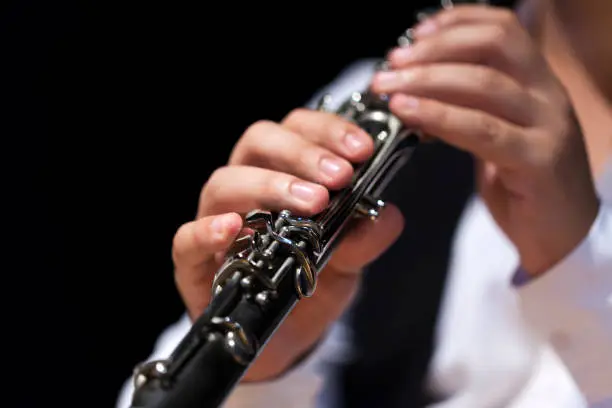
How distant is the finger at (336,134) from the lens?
488 mm

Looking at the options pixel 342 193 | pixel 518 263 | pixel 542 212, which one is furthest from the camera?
pixel 518 263

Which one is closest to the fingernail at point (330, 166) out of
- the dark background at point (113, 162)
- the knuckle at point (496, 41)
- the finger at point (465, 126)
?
the finger at point (465, 126)

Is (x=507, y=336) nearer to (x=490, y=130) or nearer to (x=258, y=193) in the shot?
(x=490, y=130)

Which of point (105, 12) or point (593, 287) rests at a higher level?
point (105, 12)

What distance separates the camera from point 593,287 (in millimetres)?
604

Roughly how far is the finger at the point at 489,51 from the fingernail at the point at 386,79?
3cm

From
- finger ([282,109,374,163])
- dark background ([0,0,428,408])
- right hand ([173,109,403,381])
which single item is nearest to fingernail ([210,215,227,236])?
right hand ([173,109,403,381])

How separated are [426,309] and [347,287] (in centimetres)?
22

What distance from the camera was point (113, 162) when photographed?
3.29ft

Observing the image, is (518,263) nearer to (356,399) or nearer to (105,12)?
(356,399)

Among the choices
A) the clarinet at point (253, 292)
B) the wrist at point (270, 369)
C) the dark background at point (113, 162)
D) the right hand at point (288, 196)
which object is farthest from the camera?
the dark background at point (113, 162)

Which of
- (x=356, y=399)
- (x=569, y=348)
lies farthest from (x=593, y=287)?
(x=356, y=399)

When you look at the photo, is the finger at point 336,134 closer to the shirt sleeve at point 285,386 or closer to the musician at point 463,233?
the musician at point 463,233

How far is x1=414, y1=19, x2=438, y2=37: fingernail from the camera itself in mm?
647
